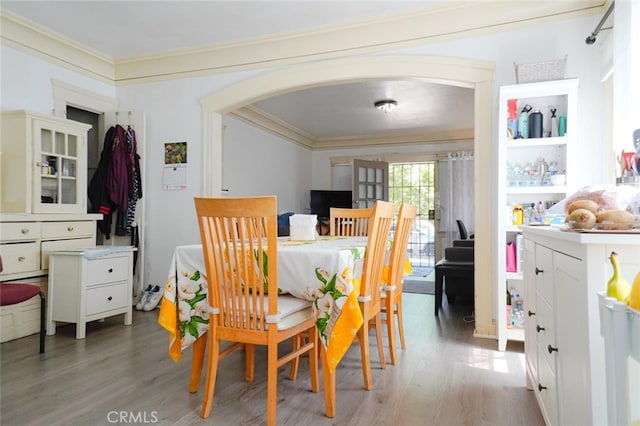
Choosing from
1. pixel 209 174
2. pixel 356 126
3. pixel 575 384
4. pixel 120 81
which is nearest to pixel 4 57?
pixel 120 81

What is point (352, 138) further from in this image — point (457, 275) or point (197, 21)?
point (197, 21)

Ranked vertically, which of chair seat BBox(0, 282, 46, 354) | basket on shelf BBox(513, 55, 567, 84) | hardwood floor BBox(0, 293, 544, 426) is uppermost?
basket on shelf BBox(513, 55, 567, 84)

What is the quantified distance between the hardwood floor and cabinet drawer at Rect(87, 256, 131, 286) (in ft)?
1.54

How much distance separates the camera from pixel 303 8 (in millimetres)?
3139

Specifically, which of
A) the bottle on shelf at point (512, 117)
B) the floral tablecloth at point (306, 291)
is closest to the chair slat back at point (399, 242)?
the floral tablecloth at point (306, 291)

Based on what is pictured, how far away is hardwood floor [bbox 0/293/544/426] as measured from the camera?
181cm

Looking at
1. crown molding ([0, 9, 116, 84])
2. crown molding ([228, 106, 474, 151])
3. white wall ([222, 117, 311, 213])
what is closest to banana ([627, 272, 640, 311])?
crown molding ([0, 9, 116, 84])

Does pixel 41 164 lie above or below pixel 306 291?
above

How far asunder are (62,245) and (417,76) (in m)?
3.29

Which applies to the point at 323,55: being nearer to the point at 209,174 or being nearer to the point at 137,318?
the point at 209,174

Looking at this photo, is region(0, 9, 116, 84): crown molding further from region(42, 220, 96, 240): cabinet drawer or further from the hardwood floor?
the hardwood floor

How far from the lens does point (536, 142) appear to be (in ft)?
9.18

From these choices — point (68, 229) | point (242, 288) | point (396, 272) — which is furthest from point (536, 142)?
point (68, 229)

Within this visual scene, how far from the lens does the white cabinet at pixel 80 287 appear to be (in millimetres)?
3048
